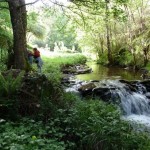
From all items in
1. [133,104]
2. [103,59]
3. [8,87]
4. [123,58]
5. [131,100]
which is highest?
[8,87]

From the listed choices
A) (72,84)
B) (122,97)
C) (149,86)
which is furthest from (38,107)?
(149,86)

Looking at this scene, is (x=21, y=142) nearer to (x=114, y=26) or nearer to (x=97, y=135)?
(x=97, y=135)

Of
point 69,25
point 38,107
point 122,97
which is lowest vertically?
point 122,97

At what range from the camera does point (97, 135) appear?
6.09 meters

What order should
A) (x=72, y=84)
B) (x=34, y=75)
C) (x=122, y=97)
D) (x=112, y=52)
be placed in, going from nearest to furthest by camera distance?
1. (x=34, y=75)
2. (x=122, y=97)
3. (x=72, y=84)
4. (x=112, y=52)

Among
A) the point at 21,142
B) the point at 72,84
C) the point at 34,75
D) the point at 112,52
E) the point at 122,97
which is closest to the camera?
the point at 21,142

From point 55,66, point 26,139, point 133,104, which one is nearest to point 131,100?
point 133,104

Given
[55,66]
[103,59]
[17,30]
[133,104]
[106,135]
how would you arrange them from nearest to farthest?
[106,135] → [17,30] → [133,104] → [55,66] → [103,59]

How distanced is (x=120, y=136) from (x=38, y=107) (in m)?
2.09

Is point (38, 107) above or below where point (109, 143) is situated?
above

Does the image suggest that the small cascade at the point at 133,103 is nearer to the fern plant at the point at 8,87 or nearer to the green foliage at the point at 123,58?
the fern plant at the point at 8,87

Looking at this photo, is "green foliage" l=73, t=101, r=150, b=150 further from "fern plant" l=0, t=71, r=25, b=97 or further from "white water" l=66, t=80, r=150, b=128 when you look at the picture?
"white water" l=66, t=80, r=150, b=128

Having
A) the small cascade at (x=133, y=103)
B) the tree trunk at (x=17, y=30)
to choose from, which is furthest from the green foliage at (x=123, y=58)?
the tree trunk at (x=17, y=30)

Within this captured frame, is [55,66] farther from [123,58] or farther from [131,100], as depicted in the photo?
[123,58]
